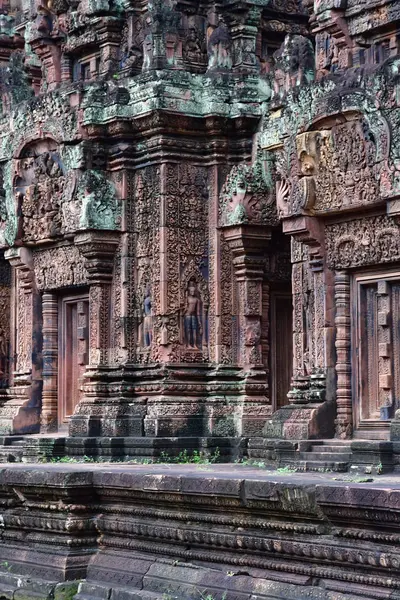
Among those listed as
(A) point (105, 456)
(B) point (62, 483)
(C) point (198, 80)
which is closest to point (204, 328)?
(A) point (105, 456)

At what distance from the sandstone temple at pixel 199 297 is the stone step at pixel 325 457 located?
25 mm

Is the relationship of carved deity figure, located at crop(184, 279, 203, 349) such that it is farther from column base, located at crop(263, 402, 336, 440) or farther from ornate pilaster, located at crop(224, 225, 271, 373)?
column base, located at crop(263, 402, 336, 440)

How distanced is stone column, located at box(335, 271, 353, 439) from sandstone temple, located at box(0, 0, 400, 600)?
0.02m

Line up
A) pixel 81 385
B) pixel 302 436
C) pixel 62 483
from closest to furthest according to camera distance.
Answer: pixel 62 483 < pixel 302 436 < pixel 81 385

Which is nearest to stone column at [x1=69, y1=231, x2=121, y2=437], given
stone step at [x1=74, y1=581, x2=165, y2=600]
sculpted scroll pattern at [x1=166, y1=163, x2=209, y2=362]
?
sculpted scroll pattern at [x1=166, y1=163, x2=209, y2=362]

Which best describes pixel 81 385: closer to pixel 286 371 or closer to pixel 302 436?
pixel 286 371

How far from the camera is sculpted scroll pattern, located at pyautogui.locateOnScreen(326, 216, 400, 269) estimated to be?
13.7 metres

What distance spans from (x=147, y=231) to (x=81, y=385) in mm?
2395

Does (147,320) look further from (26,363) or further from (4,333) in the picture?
(4,333)

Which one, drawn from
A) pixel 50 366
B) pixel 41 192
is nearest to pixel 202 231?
pixel 41 192

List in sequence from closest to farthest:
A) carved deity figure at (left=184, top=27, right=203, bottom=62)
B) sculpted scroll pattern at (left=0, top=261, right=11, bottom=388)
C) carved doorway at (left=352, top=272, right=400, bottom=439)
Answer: carved doorway at (left=352, top=272, right=400, bottom=439)
carved deity figure at (left=184, top=27, right=203, bottom=62)
sculpted scroll pattern at (left=0, top=261, right=11, bottom=388)

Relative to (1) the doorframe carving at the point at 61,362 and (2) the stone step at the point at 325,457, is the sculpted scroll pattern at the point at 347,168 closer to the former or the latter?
(2) the stone step at the point at 325,457

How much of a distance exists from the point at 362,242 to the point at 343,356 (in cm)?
117

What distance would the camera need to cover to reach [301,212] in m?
14.4
